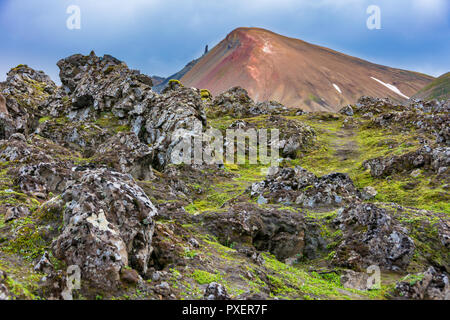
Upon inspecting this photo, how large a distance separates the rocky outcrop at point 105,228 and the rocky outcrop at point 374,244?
914 cm

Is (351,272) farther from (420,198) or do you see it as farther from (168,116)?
(168,116)

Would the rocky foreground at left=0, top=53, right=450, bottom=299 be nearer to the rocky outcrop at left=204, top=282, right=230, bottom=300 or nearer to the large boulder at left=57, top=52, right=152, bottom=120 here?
the rocky outcrop at left=204, top=282, right=230, bottom=300

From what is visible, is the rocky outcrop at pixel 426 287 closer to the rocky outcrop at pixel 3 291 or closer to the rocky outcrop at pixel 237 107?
the rocky outcrop at pixel 3 291

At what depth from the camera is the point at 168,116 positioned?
3944 cm

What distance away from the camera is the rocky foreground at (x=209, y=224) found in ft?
31.0

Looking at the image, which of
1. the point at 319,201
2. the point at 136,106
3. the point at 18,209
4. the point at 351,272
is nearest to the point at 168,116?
the point at 136,106

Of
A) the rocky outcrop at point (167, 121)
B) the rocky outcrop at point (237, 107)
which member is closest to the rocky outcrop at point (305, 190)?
the rocky outcrop at point (167, 121)

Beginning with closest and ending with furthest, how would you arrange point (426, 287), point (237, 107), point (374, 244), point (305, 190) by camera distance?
point (426, 287) < point (374, 244) < point (305, 190) < point (237, 107)

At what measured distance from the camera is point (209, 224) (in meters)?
16.9

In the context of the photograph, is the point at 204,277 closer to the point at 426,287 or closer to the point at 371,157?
the point at 426,287

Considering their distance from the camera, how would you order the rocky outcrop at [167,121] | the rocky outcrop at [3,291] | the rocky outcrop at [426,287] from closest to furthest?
the rocky outcrop at [3,291]
the rocky outcrop at [426,287]
the rocky outcrop at [167,121]

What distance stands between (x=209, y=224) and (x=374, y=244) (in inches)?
307

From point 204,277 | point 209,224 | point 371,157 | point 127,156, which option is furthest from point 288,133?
point 204,277

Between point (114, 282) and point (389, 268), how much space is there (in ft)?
37.4
